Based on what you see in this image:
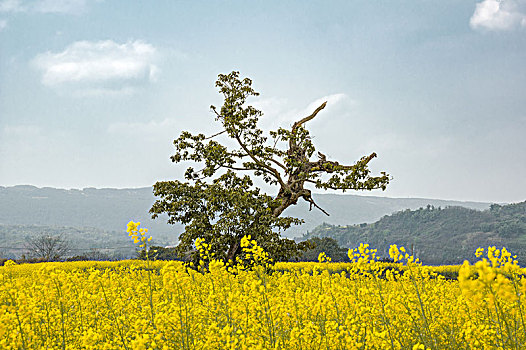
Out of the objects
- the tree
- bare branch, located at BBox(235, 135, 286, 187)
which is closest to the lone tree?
bare branch, located at BBox(235, 135, 286, 187)

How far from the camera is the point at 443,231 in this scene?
58219 millimetres

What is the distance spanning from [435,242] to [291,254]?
4463 centimetres

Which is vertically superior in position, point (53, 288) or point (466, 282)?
point (466, 282)

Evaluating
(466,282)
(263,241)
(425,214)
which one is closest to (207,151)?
(263,241)

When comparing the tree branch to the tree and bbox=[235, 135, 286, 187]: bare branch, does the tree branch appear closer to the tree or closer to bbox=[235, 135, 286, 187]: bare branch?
bbox=[235, 135, 286, 187]: bare branch

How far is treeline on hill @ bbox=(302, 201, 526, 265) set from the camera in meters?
50.9

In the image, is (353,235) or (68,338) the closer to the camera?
(68,338)

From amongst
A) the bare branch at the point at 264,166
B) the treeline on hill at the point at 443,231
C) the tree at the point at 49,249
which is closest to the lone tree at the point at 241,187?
the bare branch at the point at 264,166

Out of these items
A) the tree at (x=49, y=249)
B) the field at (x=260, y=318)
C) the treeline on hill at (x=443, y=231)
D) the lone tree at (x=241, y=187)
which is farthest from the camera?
the treeline on hill at (x=443, y=231)

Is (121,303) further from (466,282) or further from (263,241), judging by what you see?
(263,241)

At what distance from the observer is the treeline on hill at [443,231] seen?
167 feet

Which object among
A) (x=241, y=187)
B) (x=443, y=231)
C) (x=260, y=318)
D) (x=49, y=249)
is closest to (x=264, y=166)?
(x=241, y=187)

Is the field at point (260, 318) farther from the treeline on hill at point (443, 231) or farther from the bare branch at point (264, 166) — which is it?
the treeline on hill at point (443, 231)

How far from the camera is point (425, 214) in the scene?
64312mm
